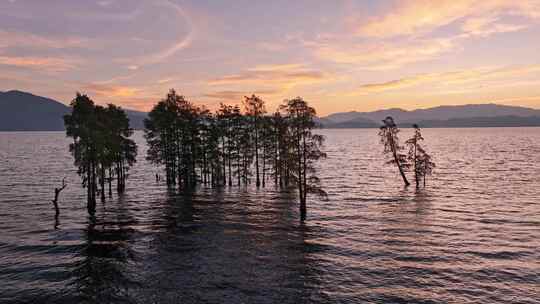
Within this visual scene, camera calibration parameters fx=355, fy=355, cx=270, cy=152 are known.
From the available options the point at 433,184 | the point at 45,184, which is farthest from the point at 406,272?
the point at 45,184

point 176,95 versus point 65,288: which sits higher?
point 176,95

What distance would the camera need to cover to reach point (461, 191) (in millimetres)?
71188

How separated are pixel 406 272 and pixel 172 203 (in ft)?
135

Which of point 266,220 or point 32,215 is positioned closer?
point 266,220

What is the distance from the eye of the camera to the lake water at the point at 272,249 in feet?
85.5

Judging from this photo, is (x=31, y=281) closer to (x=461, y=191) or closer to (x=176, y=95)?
(x=176, y=95)

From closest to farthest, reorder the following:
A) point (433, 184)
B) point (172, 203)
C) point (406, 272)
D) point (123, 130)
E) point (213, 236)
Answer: point (406, 272) < point (213, 236) < point (172, 203) < point (123, 130) < point (433, 184)

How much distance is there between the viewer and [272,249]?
35750 mm

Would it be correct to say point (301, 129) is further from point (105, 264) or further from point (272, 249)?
point (105, 264)

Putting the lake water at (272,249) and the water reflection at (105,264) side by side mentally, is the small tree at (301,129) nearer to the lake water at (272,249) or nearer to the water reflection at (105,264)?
the lake water at (272,249)

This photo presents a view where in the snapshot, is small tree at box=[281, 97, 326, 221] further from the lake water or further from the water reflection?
the water reflection

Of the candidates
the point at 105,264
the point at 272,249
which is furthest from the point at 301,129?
the point at 105,264

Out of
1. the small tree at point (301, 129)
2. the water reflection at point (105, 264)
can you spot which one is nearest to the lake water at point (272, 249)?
the water reflection at point (105, 264)

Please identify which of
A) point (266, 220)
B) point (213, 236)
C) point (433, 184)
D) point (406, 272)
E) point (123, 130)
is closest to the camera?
point (406, 272)
